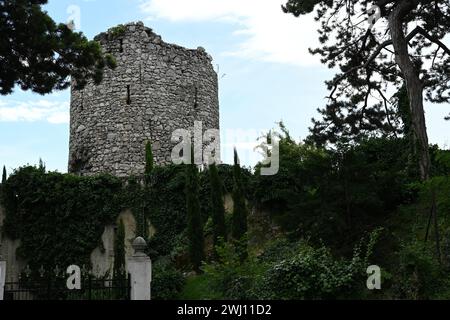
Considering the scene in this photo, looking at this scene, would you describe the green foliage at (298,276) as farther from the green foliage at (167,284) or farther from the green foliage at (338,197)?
the green foliage at (167,284)

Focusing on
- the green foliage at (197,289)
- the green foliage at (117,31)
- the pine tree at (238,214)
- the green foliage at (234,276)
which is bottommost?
the green foliage at (197,289)

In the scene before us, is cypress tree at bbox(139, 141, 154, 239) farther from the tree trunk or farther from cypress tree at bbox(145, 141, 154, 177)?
the tree trunk

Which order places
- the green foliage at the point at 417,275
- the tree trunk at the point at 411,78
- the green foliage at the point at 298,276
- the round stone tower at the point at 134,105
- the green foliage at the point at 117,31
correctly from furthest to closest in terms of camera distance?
the green foliage at the point at 117,31 → the round stone tower at the point at 134,105 → the tree trunk at the point at 411,78 → the green foliage at the point at 298,276 → the green foliage at the point at 417,275

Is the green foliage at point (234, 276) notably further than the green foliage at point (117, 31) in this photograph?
No

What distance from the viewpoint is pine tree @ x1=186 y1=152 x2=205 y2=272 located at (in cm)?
1744

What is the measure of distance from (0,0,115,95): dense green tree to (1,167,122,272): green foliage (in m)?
7.51

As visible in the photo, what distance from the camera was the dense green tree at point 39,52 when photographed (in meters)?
12.5

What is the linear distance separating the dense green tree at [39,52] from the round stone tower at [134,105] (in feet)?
31.9

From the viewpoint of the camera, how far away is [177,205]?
66.7 ft

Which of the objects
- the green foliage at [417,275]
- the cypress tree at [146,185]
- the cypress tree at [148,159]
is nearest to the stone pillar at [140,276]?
the green foliage at [417,275]
